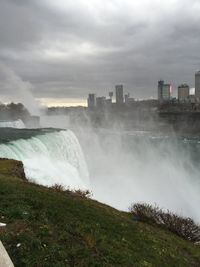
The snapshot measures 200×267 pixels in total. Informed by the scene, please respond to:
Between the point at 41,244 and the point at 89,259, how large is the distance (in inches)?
35.8

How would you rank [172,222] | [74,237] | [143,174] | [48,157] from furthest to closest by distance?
[143,174]
[48,157]
[172,222]
[74,237]

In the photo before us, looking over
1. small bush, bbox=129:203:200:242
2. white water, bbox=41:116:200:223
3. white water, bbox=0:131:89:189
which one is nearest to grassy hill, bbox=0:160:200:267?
small bush, bbox=129:203:200:242

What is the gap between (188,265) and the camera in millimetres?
9117

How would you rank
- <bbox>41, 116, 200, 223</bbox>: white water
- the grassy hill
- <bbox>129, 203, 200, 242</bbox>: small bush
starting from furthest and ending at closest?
<bbox>41, 116, 200, 223</bbox>: white water
<bbox>129, 203, 200, 242</bbox>: small bush
the grassy hill

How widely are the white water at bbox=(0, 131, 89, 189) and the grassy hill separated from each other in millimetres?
8100

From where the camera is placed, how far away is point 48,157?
24.4m

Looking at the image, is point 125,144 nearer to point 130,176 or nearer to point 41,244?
point 130,176

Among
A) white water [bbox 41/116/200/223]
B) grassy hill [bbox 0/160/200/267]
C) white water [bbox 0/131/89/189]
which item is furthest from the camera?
white water [bbox 41/116/200/223]

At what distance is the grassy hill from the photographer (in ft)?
23.2

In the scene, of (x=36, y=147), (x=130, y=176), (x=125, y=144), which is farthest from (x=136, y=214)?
(x=125, y=144)

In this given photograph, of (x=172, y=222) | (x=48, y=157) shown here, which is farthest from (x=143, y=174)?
(x=172, y=222)

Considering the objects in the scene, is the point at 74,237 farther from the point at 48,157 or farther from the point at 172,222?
the point at 48,157

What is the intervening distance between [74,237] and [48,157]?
16.7 meters

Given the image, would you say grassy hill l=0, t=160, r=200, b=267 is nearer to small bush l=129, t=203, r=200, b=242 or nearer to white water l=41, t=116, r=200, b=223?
small bush l=129, t=203, r=200, b=242
